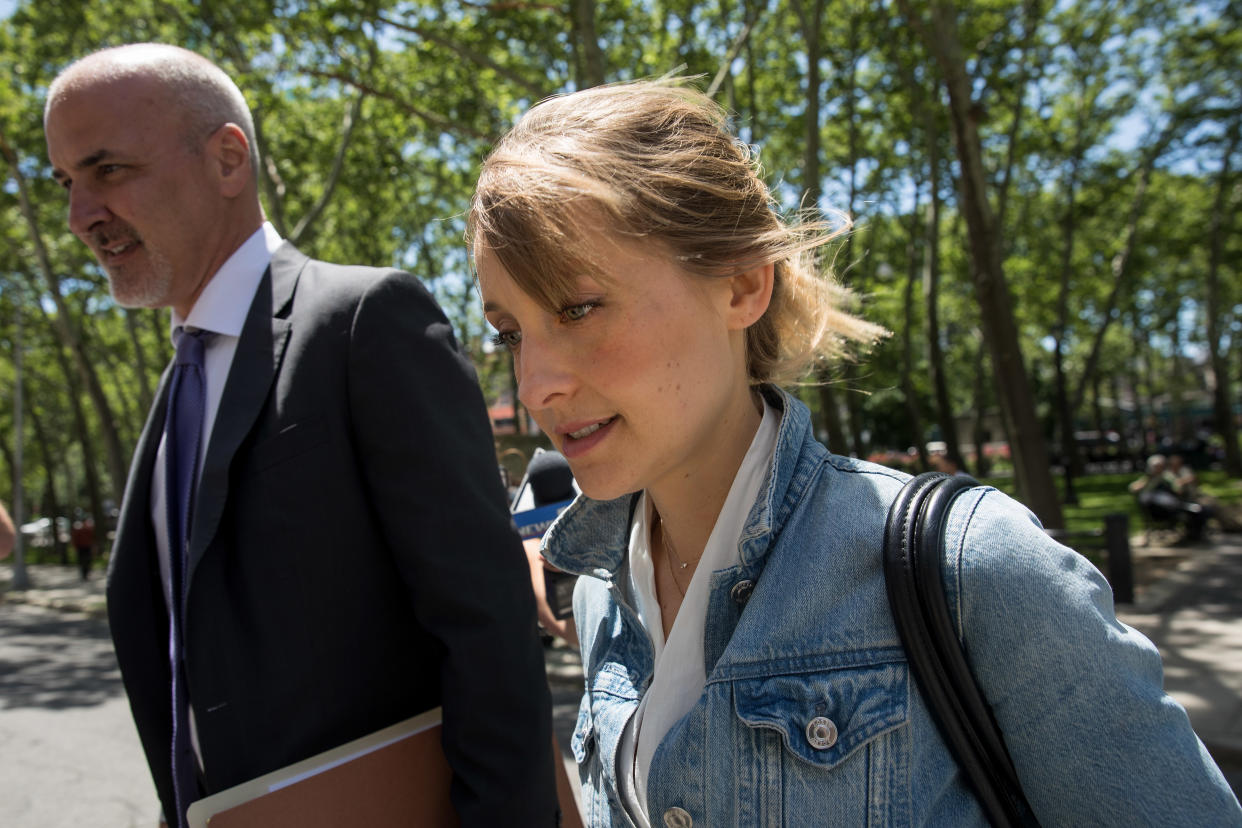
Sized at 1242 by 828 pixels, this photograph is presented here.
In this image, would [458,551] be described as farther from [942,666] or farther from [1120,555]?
[1120,555]

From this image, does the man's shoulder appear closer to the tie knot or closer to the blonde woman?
the tie knot

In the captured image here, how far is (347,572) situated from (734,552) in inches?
30.4

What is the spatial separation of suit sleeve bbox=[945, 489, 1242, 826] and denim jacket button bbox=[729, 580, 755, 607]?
0.30 m

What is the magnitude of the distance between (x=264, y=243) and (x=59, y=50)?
1663cm

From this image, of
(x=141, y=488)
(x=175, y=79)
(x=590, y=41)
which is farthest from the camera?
(x=590, y=41)

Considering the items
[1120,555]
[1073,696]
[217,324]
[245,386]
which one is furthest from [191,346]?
[1120,555]

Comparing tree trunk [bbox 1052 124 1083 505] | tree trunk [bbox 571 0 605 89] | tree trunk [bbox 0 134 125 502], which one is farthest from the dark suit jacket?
tree trunk [bbox 1052 124 1083 505]

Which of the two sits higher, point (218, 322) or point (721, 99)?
point (721, 99)

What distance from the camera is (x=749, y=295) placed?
1.36 meters

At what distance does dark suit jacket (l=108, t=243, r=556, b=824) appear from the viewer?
157cm

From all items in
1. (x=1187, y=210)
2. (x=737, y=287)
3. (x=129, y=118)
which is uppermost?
(x=1187, y=210)

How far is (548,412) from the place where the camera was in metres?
1.30

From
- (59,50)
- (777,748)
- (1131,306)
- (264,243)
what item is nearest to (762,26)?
(59,50)

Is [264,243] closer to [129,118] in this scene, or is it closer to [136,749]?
[129,118]
